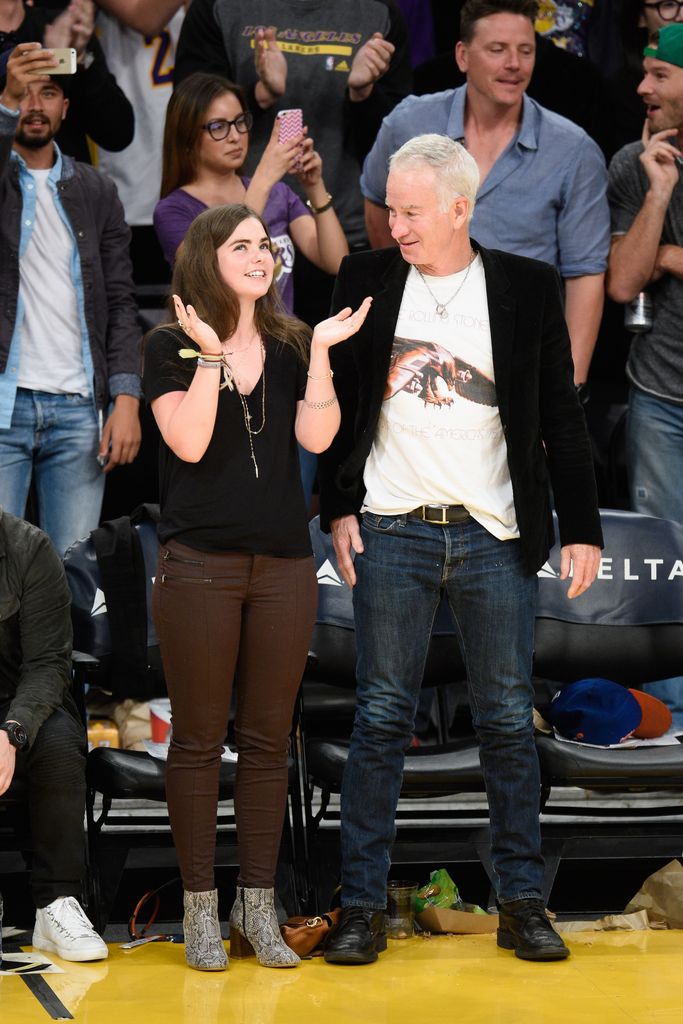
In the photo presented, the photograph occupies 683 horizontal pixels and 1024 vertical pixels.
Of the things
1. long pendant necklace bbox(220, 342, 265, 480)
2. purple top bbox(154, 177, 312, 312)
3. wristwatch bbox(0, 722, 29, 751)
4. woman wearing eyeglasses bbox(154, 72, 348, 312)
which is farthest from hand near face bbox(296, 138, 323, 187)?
wristwatch bbox(0, 722, 29, 751)

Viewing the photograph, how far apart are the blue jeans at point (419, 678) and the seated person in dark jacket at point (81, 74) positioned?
2.47 m

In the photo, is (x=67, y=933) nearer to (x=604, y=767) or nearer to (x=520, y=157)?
(x=604, y=767)

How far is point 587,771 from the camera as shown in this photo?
377 centimetres

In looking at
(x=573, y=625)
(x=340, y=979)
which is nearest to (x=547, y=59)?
(x=573, y=625)

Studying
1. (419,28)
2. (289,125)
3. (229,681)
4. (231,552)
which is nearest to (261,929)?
(229,681)

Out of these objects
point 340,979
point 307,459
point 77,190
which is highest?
point 77,190

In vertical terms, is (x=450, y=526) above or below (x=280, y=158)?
below

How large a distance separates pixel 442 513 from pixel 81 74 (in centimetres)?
260

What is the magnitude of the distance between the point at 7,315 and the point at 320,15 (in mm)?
1681

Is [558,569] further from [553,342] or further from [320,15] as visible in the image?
[320,15]

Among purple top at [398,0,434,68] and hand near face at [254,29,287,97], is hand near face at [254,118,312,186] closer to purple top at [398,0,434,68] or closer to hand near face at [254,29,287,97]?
hand near face at [254,29,287,97]

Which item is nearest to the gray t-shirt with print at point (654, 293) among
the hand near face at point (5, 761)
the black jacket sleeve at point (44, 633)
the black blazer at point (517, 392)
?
the black blazer at point (517, 392)

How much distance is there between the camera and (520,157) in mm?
4660

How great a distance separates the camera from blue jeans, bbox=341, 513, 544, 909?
330 cm
